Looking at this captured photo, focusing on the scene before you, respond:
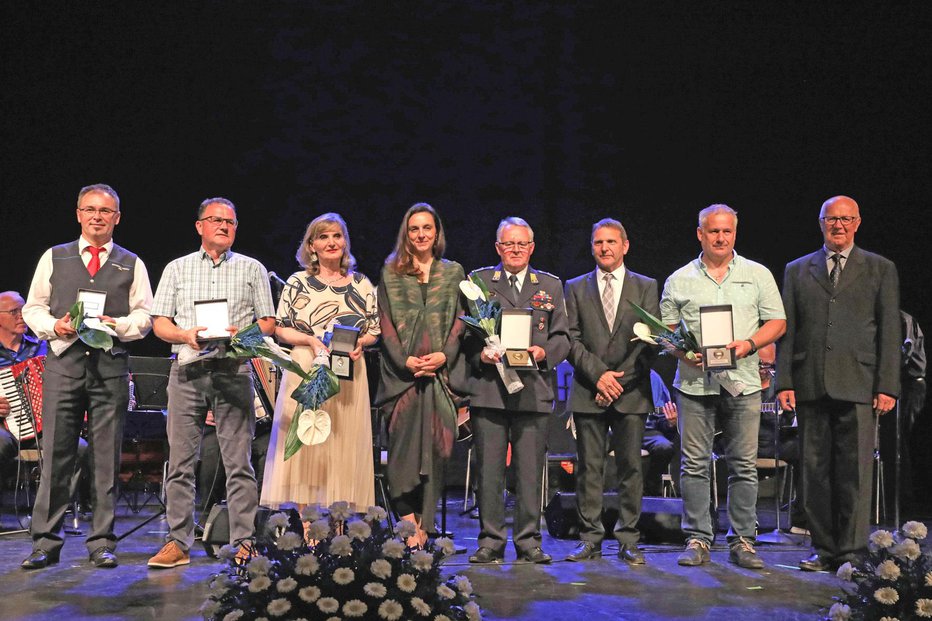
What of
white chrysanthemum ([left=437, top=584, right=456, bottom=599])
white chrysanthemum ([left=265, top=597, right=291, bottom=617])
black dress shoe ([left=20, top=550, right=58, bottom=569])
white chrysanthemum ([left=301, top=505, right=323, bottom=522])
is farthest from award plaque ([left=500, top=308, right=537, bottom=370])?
black dress shoe ([left=20, top=550, right=58, bottom=569])

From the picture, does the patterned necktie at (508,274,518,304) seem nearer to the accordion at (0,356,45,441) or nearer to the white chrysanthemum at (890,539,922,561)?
the white chrysanthemum at (890,539,922,561)

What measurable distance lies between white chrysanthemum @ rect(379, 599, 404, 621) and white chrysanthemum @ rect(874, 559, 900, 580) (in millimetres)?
1538

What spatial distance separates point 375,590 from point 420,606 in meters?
0.13

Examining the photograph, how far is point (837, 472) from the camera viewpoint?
4.38 m

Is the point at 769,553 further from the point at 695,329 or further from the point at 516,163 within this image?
the point at 516,163

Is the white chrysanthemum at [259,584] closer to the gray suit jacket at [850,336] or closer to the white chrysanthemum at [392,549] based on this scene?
the white chrysanthemum at [392,549]

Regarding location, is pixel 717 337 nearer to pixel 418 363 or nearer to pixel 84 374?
pixel 418 363

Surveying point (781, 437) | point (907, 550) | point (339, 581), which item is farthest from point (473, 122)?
point (339, 581)

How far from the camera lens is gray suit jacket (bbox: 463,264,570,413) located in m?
4.45

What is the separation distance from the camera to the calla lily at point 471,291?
4.35 metres

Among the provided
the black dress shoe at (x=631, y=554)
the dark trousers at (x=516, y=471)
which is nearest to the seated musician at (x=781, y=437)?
Result: the black dress shoe at (x=631, y=554)

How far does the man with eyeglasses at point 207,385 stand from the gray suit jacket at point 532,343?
106 cm

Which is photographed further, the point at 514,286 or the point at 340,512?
the point at 514,286

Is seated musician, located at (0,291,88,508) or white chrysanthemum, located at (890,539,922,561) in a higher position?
seated musician, located at (0,291,88,508)
